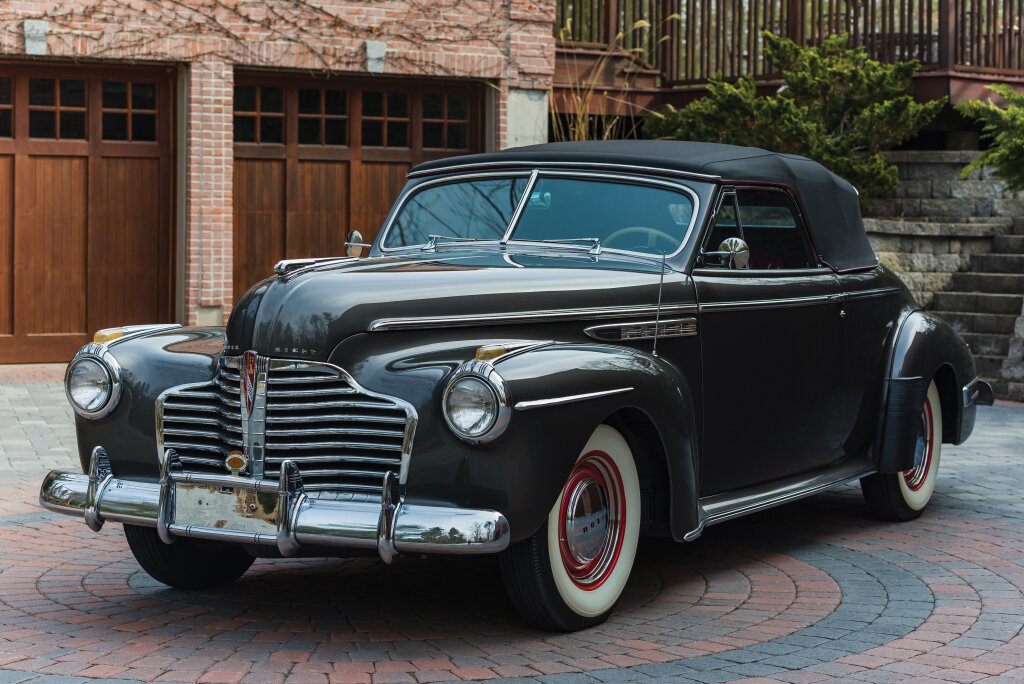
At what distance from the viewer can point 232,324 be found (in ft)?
16.1

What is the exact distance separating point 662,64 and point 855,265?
11042 millimetres

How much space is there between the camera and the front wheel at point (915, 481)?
23.2 feet

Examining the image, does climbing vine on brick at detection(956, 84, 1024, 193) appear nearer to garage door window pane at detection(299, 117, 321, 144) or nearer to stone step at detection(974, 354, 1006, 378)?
stone step at detection(974, 354, 1006, 378)

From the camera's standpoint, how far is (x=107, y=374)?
512 cm

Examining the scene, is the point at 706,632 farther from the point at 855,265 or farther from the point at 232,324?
the point at 855,265

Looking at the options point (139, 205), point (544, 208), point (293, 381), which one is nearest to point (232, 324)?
point (293, 381)

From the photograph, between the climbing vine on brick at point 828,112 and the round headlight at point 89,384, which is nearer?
the round headlight at point 89,384

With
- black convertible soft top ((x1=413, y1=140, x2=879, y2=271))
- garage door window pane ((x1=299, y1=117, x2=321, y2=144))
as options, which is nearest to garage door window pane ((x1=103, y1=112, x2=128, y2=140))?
garage door window pane ((x1=299, y1=117, x2=321, y2=144))

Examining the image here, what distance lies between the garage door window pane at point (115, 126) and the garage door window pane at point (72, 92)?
271 millimetres

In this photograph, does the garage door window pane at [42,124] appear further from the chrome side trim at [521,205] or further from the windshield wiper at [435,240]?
the chrome side trim at [521,205]

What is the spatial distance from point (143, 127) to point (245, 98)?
1.03 metres

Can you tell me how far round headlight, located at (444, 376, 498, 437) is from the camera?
14.8 ft

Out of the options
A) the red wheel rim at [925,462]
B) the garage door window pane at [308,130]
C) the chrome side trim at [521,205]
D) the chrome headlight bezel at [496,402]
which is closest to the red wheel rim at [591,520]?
the chrome headlight bezel at [496,402]

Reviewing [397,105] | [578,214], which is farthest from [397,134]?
[578,214]
